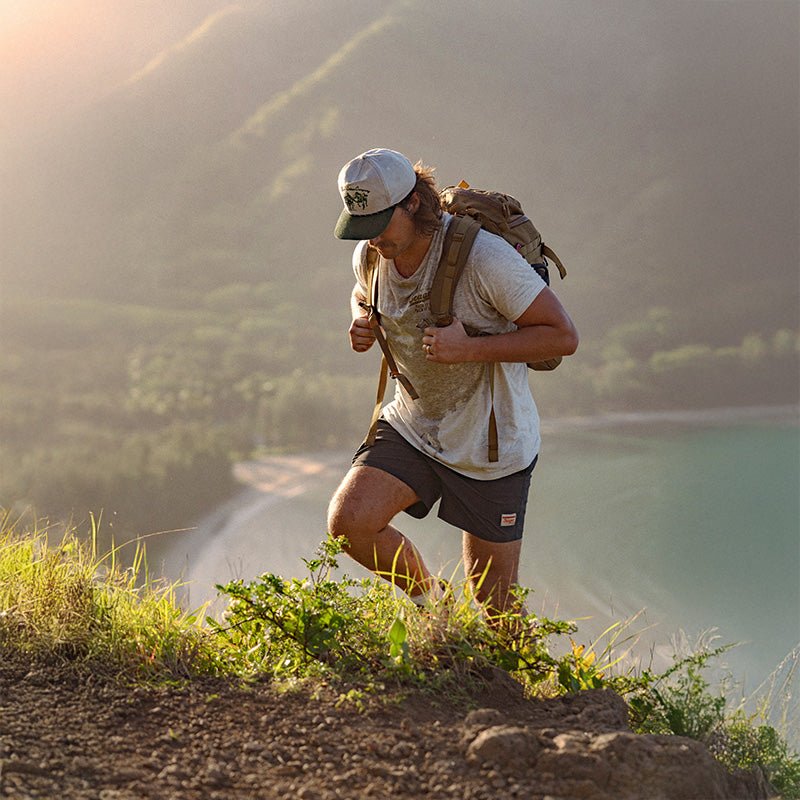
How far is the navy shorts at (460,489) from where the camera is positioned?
2928 millimetres

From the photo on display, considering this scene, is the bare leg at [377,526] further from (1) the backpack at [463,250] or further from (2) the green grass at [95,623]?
(2) the green grass at [95,623]

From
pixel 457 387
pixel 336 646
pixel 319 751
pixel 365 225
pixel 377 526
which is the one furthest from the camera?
pixel 457 387

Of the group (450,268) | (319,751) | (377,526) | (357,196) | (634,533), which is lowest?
(634,533)

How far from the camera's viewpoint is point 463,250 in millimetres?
2770

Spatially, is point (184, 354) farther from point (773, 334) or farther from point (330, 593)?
point (330, 593)

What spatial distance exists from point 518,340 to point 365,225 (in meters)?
0.49

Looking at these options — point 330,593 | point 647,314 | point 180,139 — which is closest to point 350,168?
point 330,593

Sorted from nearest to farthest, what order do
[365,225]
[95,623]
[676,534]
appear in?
[95,623] → [365,225] → [676,534]

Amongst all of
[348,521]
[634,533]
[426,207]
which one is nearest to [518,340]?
[426,207]

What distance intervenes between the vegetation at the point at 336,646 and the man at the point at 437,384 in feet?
0.55

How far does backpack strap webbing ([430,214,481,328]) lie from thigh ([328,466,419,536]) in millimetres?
449

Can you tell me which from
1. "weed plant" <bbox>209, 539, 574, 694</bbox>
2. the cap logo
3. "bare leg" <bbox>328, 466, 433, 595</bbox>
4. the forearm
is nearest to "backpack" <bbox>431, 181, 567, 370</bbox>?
the forearm

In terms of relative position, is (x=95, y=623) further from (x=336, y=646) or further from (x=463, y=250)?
(x=463, y=250)

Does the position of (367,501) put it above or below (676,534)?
above
